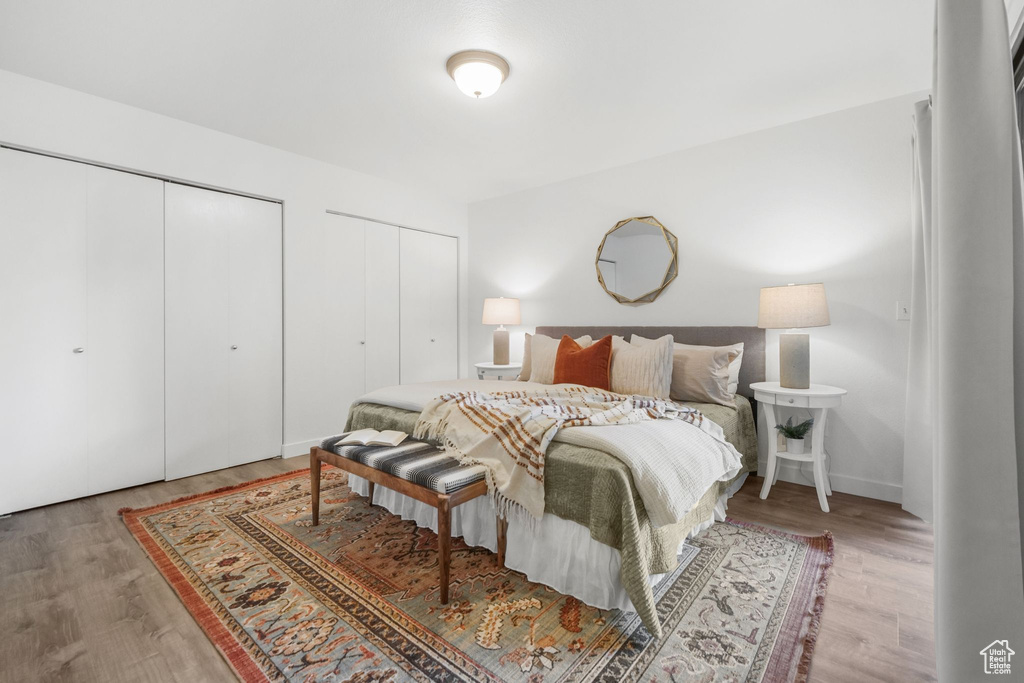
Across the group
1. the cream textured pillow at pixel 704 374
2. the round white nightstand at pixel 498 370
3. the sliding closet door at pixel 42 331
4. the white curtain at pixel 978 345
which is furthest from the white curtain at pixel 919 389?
the sliding closet door at pixel 42 331

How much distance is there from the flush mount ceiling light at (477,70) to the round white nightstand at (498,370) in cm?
252

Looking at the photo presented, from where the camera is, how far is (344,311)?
4.34m

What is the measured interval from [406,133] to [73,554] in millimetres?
3161

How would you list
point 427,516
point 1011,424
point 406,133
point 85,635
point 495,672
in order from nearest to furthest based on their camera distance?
point 1011,424 < point 495,672 < point 85,635 < point 427,516 < point 406,133

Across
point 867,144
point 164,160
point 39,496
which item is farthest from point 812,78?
point 39,496

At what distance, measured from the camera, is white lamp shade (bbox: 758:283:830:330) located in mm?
A: 2836

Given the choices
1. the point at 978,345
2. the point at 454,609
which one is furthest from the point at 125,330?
the point at 978,345

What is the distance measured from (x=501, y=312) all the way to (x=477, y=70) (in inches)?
98.0

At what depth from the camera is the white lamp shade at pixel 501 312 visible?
185 inches

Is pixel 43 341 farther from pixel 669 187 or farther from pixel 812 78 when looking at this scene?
pixel 812 78

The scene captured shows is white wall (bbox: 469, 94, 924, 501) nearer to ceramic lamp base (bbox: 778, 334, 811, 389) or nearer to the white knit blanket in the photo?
ceramic lamp base (bbox: 778, 334, 811, 389)

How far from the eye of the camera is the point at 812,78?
105 inches

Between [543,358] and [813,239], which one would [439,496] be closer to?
[543,358]

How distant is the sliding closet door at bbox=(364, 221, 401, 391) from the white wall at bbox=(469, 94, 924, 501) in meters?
1.92
